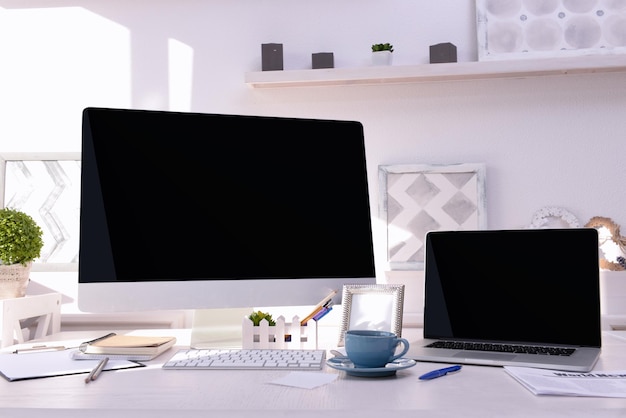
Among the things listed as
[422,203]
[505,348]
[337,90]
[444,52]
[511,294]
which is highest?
[444,52]

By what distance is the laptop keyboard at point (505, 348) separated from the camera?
119cm

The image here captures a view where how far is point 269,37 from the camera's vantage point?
2.25 m

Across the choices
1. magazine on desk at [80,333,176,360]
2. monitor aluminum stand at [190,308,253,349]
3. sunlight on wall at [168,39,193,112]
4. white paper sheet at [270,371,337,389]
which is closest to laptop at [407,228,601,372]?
white paper sheet at [270,371,337,389]

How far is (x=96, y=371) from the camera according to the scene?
1062mm

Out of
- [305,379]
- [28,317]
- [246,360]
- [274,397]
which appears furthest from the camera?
[28,317]

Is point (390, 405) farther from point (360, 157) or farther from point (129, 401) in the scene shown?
point (360, 157)

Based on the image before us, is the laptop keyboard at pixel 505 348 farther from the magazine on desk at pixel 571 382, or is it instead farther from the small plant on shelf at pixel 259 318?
the small plant on shelf at pixel 259 318

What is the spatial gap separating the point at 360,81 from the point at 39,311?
129cm

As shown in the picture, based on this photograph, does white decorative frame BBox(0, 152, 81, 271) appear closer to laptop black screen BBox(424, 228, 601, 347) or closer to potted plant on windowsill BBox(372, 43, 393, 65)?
potted plant on windowsill BBox(372, 43, 393, 65)

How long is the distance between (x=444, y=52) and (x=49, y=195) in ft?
5.11

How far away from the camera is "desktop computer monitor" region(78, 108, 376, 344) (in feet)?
4.14

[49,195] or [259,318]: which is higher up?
[49,195]

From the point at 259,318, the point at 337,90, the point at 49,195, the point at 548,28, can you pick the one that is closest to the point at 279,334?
the point at 259,318

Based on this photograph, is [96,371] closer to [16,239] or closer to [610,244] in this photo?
[16,239]
